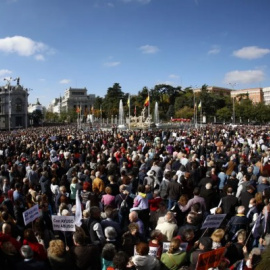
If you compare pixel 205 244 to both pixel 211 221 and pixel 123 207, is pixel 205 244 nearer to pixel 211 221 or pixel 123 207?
pixel 211 221

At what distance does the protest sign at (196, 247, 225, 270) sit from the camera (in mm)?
4543

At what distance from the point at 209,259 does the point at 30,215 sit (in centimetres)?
345

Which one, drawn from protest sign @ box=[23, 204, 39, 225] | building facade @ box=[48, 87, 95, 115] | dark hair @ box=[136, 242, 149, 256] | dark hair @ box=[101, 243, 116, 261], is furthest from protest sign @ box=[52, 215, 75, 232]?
→ building facade @ box=[48, 87, 95, 115]

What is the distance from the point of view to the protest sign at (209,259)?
454 cm

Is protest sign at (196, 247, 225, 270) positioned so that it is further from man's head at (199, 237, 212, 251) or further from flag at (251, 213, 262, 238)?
flag at (251, 213, 262, 238)

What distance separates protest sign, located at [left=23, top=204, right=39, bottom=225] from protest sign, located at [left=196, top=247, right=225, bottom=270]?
3341mm

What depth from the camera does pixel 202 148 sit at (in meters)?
18.5

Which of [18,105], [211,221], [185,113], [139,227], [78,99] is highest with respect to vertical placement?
[78,99]

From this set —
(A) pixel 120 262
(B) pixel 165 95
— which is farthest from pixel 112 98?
(A) pixel 120 262

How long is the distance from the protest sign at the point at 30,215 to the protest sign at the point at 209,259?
3341mm

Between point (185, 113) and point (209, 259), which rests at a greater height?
point (185, 113)

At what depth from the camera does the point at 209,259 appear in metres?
4.67

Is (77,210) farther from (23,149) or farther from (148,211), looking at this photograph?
(23,149)

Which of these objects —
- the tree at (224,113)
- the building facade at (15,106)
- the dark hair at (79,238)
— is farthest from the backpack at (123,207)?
the building facade at (15,106)
